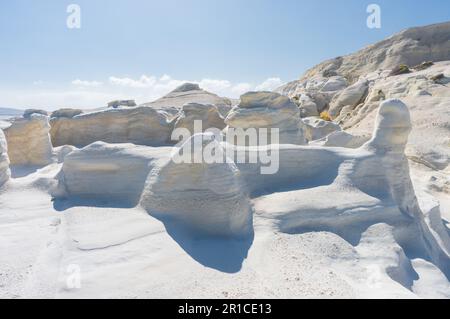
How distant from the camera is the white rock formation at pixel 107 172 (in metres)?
6.15

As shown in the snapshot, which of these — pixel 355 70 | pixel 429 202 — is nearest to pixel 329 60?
pixel 355 70

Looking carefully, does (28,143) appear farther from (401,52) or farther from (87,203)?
(401,52)

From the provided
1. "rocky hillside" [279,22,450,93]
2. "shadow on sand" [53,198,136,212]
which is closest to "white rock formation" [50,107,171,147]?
"shadow on sand" [53,198,136,212]

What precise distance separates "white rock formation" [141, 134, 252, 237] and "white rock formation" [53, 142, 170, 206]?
78 cm

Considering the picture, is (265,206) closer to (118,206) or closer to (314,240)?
(314,240)

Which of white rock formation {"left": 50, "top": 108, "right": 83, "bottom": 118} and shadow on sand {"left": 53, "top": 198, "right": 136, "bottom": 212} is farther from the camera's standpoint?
white rock formation {"left": 50, "top": 108, "right": 83, "bottom": 118}

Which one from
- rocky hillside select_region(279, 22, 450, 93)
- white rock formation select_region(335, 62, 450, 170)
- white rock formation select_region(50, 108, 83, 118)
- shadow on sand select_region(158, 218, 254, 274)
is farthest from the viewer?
rocky hillside select_region(279, 22, 450, 93)

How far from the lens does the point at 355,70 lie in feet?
131

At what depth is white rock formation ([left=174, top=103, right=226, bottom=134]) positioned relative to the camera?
1073 centimetres

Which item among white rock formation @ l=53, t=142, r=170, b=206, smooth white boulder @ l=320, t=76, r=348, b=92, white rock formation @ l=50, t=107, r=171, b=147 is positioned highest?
smooth white boulder @ l=320, t=76, r=348, b=92

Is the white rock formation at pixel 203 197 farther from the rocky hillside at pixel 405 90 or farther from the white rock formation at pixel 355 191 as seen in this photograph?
the rocky hillside at pixel 405 90

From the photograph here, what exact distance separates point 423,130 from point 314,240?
1442cm

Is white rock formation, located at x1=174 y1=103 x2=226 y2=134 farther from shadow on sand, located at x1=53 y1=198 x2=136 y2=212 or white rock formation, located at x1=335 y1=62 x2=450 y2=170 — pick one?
white rock formation, located at x1=335 y1=62 x2=450 y2=170

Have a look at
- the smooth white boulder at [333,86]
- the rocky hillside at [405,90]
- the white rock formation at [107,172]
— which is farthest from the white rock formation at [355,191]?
the smooth white boulder at [333,86]
